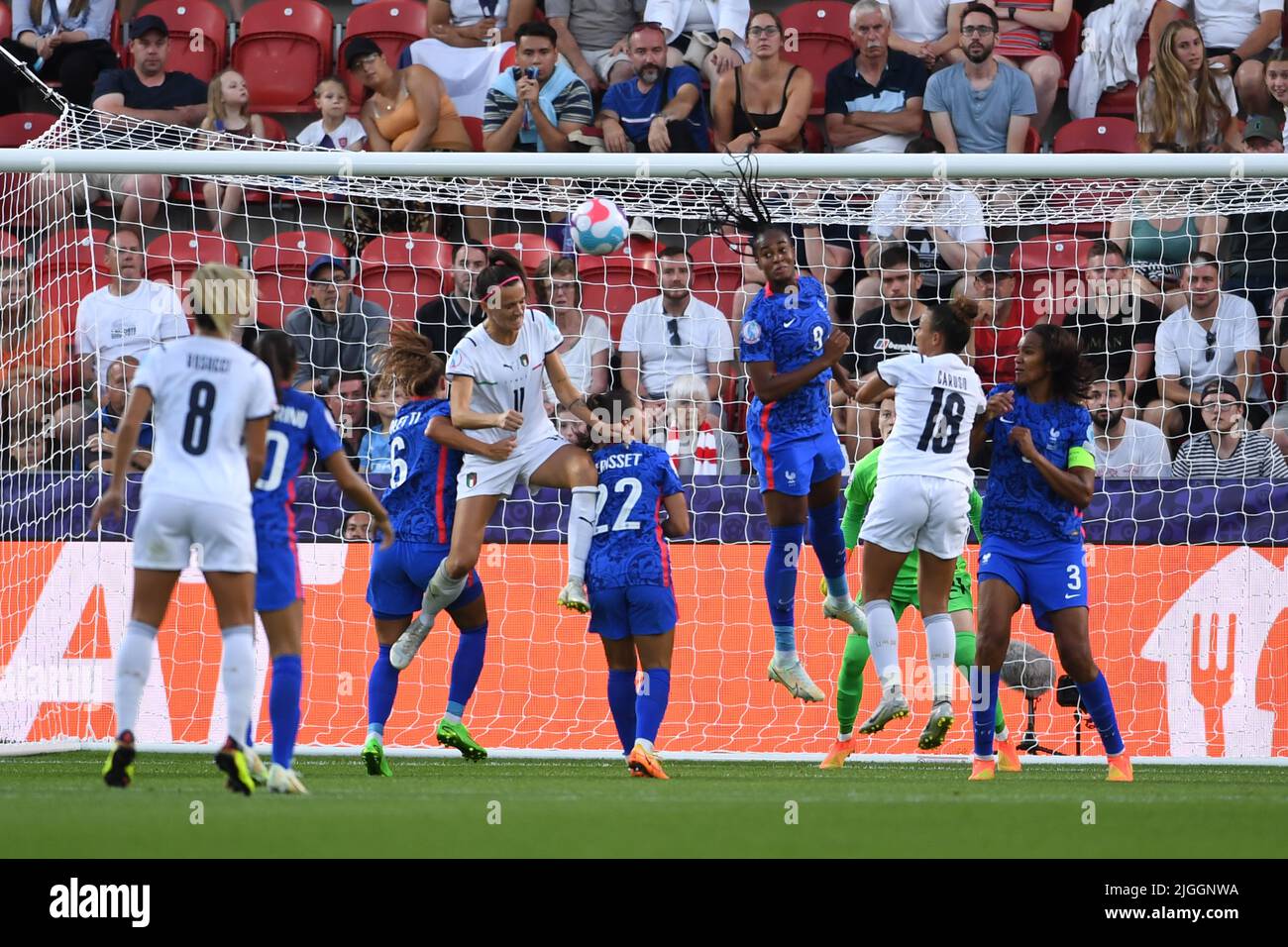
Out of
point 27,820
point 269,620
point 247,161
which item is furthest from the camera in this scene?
point 247,161

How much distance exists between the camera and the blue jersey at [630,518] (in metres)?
8.73

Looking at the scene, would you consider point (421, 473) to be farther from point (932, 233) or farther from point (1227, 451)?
point (1227, 451)

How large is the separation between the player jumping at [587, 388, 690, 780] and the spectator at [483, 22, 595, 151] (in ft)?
19.4

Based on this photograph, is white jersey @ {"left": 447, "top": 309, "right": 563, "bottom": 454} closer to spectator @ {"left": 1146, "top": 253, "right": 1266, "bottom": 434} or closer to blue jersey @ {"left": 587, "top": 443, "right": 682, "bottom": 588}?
blue jersey @ {"left": 587, "top": 443, "right": 682, "bottom": 588}

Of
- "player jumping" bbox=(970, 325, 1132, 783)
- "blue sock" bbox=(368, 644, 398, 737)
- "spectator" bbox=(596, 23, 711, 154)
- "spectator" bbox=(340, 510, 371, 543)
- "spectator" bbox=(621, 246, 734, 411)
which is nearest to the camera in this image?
"player jumping" bbox=(970, 325, 1132, 783)

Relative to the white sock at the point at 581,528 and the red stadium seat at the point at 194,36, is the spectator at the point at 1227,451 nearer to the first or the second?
the white sock at the point at 581,528

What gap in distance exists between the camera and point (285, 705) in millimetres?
6848

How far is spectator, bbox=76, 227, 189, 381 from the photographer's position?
1131 centimetres

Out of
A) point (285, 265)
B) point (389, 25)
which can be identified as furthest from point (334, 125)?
point (285, 265)

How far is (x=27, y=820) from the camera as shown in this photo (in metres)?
5.72

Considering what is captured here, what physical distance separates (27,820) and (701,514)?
573cm

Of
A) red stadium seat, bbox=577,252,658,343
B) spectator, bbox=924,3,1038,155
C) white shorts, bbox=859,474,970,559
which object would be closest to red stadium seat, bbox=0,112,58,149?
red stadium seat, bbox=577,252,658,343

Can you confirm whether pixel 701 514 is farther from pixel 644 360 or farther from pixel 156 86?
pixel 156 86

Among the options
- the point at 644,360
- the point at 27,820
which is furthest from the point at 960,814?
the point at 644,360
